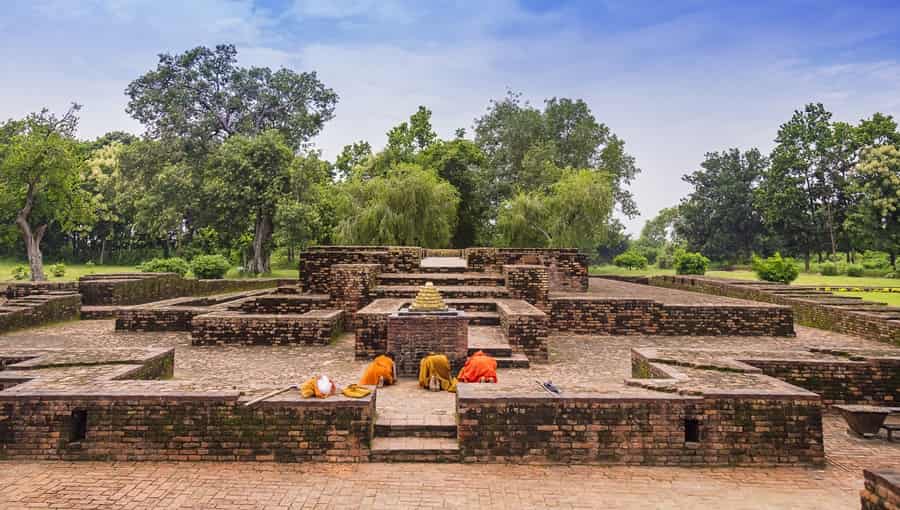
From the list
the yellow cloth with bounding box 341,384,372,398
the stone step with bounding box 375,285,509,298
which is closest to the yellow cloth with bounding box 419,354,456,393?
the yellow cloth with bounding box 341,384,372,398

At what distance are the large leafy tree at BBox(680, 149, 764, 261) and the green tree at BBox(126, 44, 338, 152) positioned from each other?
3585cm

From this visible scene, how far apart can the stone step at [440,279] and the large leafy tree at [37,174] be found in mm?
16216

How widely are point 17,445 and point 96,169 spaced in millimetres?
36645

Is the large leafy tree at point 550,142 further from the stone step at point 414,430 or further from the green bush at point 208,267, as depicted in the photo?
the stone step at point 414,430

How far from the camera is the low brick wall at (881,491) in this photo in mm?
3025

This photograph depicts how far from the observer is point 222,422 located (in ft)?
15.3

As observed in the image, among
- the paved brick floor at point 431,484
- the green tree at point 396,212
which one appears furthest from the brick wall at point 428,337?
the green tree at point 396,212

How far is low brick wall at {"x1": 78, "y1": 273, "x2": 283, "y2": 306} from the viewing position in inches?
562

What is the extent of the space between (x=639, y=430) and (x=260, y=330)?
7090mm

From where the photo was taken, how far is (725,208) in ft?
152

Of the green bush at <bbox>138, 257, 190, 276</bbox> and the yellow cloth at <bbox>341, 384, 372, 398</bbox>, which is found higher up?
the green bush at <bbox>138, 257, 190, 276</bbox>

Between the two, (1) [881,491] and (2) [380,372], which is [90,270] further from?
(1) [881,491]

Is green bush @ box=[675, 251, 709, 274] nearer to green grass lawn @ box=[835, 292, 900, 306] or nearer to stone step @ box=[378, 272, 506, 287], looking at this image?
green grass lawn @ box=[835, 292, 900, 306]

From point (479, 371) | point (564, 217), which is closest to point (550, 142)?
point (564, 217)
